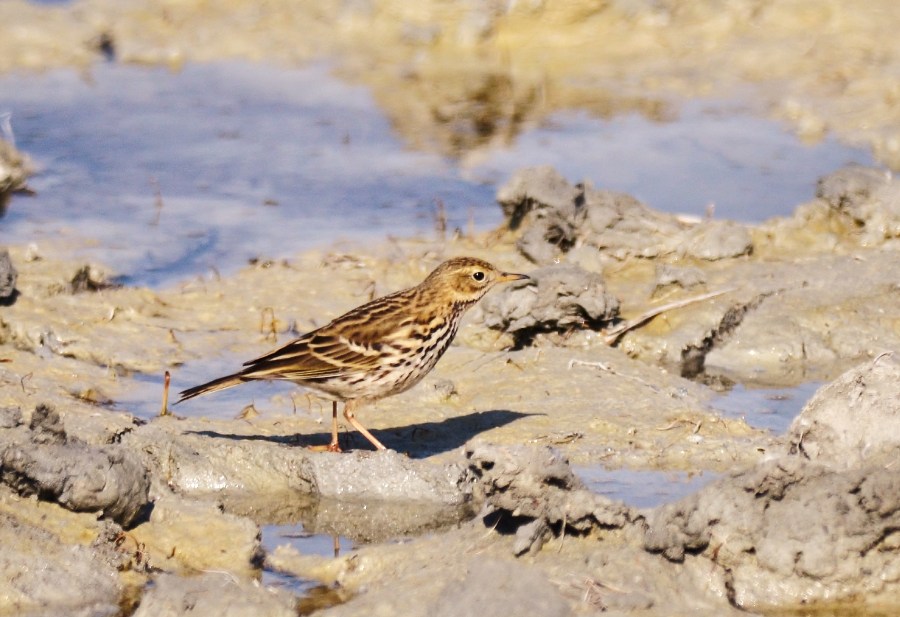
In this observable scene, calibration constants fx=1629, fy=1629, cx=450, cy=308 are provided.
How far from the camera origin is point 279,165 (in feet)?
46.3

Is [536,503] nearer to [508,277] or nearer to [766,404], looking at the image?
[508,277]

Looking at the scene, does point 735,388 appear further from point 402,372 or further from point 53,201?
point 53,201

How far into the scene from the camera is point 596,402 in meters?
8.28

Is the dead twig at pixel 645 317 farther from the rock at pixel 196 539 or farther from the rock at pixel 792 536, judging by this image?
the rock at pixel 792 536

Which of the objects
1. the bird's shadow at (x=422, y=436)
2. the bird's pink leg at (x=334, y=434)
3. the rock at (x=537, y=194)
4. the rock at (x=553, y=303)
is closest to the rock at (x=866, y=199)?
the rock at (x=537, y=194)

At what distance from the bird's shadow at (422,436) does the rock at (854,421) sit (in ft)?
6.69

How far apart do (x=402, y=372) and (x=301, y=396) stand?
99 centimetres

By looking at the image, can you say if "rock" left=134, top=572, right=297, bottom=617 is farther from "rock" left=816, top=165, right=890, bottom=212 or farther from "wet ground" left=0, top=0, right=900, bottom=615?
"rock" left=816, top=165, right=890, bottom=212

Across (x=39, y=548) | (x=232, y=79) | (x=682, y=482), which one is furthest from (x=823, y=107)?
(x=39, y=548)

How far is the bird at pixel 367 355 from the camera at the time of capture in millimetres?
7816

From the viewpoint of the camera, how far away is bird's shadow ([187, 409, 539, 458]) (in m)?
7.91

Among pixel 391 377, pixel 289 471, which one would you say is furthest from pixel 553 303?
pixel 289 471

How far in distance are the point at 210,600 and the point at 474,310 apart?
476 cm

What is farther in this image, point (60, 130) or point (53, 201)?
point (60, 130)
